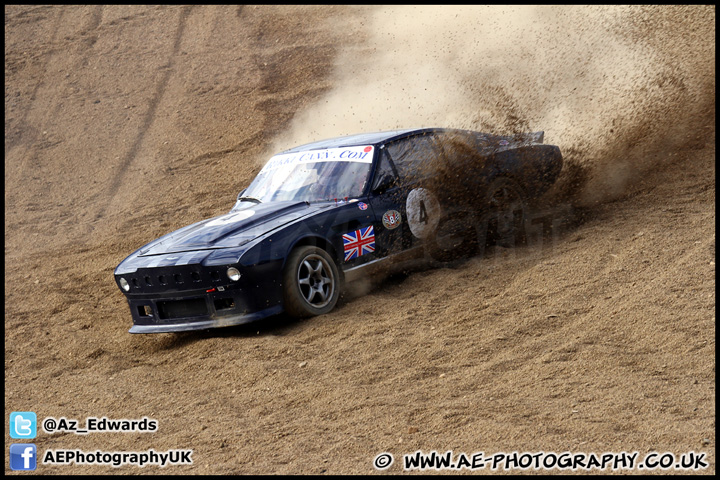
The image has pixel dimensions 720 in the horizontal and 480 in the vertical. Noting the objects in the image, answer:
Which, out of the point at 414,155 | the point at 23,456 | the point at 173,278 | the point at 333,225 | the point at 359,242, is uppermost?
the point at 414,155

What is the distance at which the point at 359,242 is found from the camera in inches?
273

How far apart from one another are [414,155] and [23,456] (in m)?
4.57

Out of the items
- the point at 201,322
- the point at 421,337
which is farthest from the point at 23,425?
the point at 421,337

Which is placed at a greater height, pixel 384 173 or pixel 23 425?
pixel 384 173

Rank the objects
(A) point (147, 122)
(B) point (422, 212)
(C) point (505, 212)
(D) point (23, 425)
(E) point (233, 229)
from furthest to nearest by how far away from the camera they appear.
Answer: (A) point (147, 122) → (C) point (505, 212) → (B) point (422, 212) → (E) point (233, 229) → (D) point (23, 425)

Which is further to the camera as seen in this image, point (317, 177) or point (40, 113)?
point (40, 113)

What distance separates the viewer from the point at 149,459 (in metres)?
4.29

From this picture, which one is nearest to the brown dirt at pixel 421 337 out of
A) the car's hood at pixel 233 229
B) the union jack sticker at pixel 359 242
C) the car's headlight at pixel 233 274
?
the union jack sticker at pixel 359 242

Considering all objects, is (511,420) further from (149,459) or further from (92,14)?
(92,14)

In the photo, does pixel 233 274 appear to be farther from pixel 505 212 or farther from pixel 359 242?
pixel 505 212

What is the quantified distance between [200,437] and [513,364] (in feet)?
7.05

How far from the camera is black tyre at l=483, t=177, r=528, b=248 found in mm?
7891

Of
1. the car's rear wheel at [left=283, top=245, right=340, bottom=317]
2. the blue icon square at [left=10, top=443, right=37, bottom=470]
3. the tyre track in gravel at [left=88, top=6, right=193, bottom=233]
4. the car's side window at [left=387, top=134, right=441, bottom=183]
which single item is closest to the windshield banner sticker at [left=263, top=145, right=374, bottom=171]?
the car's side window at [left=387, top=134, right=441, bottom=183]

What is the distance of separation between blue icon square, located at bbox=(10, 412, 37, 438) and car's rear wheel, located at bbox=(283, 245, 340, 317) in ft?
7.09
